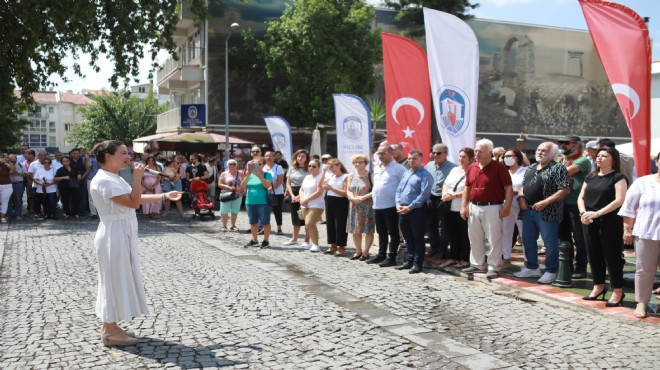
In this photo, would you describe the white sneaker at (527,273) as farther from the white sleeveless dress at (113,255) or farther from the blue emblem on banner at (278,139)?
the blue emblem on banner at (278,139)

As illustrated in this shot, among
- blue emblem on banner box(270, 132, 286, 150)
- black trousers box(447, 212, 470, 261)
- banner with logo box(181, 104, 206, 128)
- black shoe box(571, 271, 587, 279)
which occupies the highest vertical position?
banner with logo box(181, 104, 206, 128)

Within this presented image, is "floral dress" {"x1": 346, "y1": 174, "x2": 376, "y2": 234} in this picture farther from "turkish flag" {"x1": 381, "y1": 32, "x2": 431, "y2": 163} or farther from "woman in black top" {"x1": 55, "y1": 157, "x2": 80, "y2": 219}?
"woman in black top" {"x1": 55, "y1": 157, "x2": 80, "y2": 219}

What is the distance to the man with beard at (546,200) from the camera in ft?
26.8

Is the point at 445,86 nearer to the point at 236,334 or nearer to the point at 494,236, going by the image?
the point at 494,236

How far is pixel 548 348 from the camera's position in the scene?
548 centimetres

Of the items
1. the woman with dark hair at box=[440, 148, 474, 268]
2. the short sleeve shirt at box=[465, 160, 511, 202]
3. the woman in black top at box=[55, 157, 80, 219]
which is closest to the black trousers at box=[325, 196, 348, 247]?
the woman with dark hair at box=[440, 148, 474, 268]

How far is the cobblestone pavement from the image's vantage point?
17.0 feet

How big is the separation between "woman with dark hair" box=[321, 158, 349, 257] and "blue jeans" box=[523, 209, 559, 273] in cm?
341

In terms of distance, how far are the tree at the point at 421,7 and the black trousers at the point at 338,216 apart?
25.2 meters

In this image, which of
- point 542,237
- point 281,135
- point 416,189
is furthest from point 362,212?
point 281,135

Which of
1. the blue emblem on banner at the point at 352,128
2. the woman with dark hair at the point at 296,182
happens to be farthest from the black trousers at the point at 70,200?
the blue emblem on banner at the point at 352,128

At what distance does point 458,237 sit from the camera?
988 cm

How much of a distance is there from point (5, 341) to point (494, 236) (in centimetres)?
606

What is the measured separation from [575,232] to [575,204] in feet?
1.50
